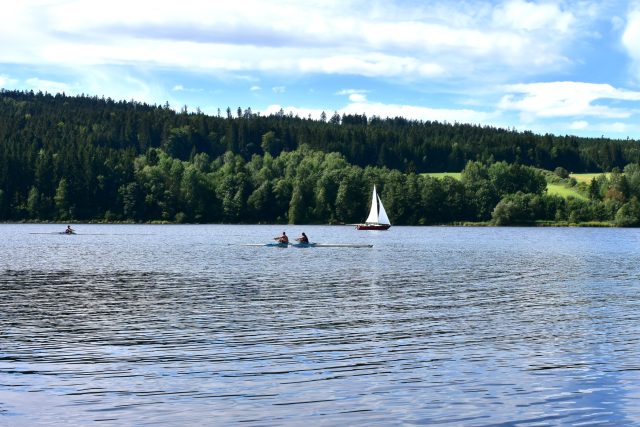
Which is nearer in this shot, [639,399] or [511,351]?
[639,399]

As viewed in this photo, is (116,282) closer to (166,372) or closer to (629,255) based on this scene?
(166,372)

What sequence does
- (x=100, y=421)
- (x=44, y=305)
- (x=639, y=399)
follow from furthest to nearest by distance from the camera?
(x=44, y=305), (x=639, y=399), (x=100, y=421)

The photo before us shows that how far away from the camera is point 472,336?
3950 centimetres

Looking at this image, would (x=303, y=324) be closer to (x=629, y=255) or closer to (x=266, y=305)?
(x=266, y=305)

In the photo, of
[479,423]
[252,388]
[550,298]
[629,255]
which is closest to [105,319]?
[252,388]

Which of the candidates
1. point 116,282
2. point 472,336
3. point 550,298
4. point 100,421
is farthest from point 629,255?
point 100,421

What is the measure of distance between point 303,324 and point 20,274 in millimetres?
39535

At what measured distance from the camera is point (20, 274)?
242ft

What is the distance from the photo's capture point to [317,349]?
3553cm

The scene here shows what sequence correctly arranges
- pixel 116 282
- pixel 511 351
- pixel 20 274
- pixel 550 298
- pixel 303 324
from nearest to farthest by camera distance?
pixel 511 351
pixel 303 324
pixel 550 298
pixel 116 282
pixel 20 274

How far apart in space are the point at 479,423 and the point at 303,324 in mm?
19189

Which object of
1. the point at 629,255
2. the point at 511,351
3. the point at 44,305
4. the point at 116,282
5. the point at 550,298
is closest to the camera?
the point at 511,351

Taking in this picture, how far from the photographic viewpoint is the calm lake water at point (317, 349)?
26.0 metres

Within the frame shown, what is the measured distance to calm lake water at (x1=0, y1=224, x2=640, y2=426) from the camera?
25984mm
